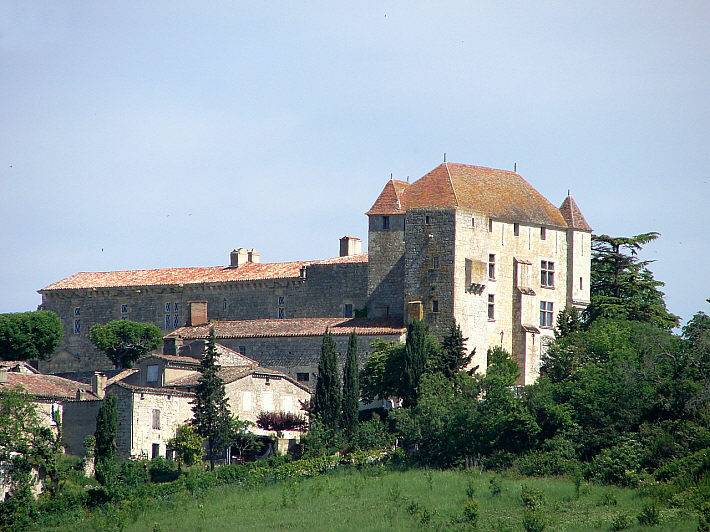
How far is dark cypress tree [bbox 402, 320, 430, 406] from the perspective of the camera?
237ft

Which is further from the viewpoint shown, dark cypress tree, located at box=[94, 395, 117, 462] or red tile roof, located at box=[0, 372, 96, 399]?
red tile roof, located at box=[0, 372, 96, 399]

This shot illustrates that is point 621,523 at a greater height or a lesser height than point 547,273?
lesser

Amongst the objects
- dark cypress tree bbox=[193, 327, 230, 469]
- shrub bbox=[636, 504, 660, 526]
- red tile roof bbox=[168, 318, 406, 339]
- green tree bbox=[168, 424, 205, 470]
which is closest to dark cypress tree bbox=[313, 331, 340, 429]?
dark cypress tree bbox=[193, 327, 230, 469]

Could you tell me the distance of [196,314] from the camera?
292ft

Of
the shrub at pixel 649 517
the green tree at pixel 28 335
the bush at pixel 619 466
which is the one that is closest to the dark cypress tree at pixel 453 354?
the bush at pixel 619 466

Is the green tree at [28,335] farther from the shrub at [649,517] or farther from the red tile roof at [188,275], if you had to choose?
the shrub at [649,517]

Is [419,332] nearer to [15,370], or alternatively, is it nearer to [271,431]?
[271,431]

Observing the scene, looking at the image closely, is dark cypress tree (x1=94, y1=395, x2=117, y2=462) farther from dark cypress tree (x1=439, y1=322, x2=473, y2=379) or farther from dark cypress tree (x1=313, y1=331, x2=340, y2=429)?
dark cypress tree (x1=439, y1=322, x2=473, y2=379)

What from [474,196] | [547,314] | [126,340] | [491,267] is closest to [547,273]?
[547,314]

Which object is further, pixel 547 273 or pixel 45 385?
pixel 547 273

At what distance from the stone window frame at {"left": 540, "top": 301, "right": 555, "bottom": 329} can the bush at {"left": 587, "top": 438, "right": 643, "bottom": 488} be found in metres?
21.2

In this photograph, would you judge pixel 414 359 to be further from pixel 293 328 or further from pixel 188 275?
pixel 188 275

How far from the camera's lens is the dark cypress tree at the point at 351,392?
6956cm

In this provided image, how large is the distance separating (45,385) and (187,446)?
27.6 ft
